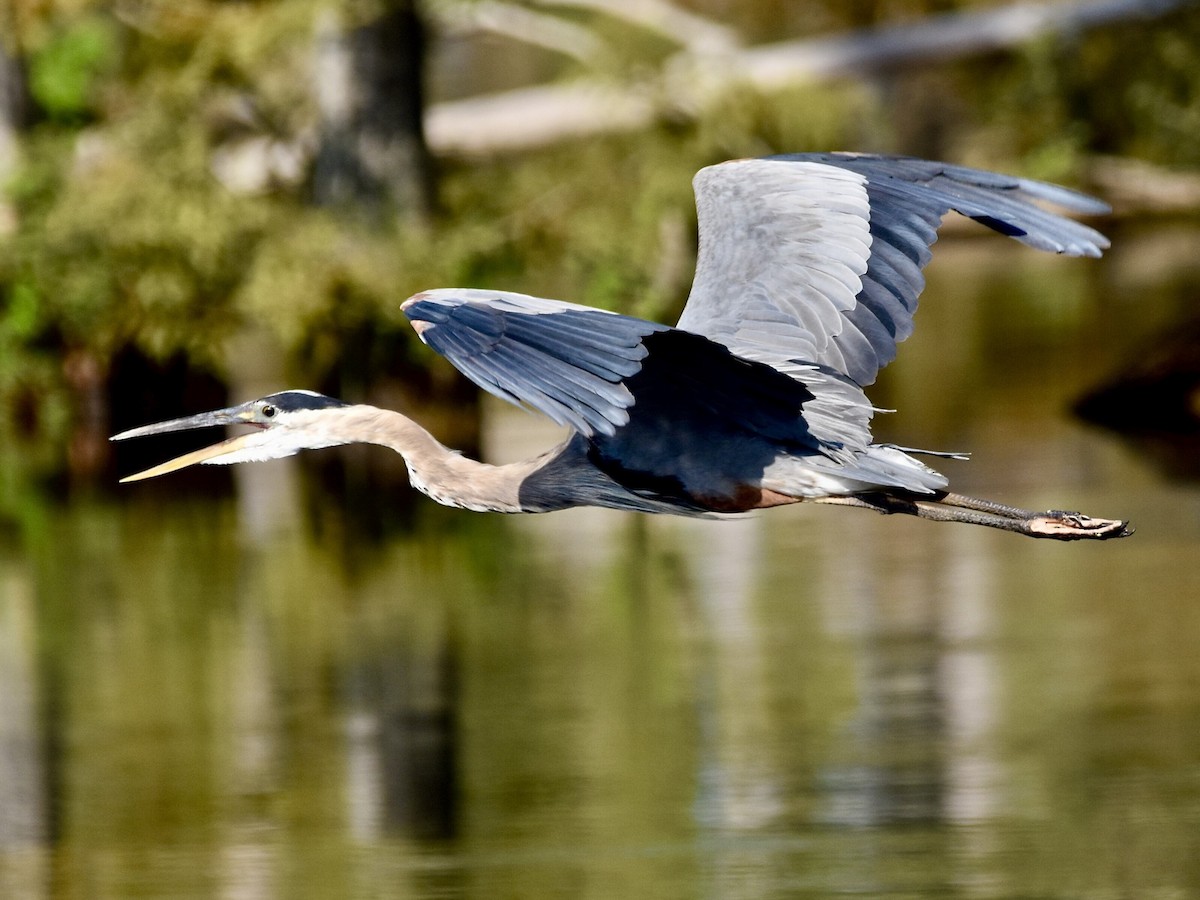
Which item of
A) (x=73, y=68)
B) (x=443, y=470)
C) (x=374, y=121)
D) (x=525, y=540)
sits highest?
(x=73, y=68)

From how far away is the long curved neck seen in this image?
581 cm

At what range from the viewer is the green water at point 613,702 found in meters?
7.04

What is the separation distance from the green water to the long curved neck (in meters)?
1.47

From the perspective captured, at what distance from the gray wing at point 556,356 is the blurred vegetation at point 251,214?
866 cm

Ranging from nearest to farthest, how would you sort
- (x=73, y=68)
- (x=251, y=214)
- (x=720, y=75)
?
(x=251, y=214), (x=720, y=75), (x=73, y=68)

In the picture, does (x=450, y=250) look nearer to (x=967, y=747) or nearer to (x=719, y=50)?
(x=719, y=50)

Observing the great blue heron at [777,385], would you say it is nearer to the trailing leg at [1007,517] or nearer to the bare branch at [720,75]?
the trailing leg at [1007,517]

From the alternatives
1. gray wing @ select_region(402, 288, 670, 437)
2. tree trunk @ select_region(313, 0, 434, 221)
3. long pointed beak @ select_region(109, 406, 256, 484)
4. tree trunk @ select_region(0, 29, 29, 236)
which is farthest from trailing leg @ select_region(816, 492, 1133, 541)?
tree trunk @ select_region(0, 29, 29, 236)

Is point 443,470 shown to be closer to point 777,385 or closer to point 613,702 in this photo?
point 777,385

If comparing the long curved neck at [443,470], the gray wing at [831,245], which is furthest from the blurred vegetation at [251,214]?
the long curved neck at [443,470]

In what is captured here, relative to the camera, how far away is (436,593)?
458 inches

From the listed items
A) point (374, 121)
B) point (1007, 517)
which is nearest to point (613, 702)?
point (1007, 517)

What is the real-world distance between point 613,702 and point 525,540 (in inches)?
169

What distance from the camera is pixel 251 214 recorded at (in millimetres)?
15523
